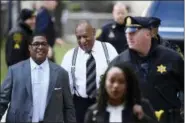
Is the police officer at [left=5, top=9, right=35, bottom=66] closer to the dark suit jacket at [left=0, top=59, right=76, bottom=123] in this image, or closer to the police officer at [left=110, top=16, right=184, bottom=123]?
the dark suit jacket at [left=0, top=59, right=76, bottom=123]

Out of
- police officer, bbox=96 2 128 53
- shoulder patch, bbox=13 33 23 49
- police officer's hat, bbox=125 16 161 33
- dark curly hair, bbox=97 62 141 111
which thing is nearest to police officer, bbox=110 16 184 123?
police officer's hat, bbox=125 16 161 33

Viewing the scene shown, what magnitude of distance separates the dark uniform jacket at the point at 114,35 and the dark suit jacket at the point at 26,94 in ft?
10.6

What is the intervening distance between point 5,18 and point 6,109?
46.3ft

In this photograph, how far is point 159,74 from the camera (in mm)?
6914

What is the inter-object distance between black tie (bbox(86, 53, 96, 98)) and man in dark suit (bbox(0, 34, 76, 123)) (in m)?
0.59

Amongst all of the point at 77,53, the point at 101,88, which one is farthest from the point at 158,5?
the point at 101,88

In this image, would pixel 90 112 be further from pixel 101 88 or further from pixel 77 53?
pixel 77 53

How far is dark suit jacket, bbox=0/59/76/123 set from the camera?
24.2 ft

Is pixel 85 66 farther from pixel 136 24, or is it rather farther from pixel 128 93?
pixel 128 93

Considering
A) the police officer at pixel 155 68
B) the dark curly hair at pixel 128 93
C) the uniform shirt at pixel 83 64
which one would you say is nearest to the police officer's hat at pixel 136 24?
the police officer at pixel 155 68

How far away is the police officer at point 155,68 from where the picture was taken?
688 cm

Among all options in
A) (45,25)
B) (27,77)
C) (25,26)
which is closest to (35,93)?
(27,77)

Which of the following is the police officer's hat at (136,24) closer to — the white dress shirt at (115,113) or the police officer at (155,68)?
the police officer at (155,68)

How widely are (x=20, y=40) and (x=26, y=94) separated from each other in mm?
2890
